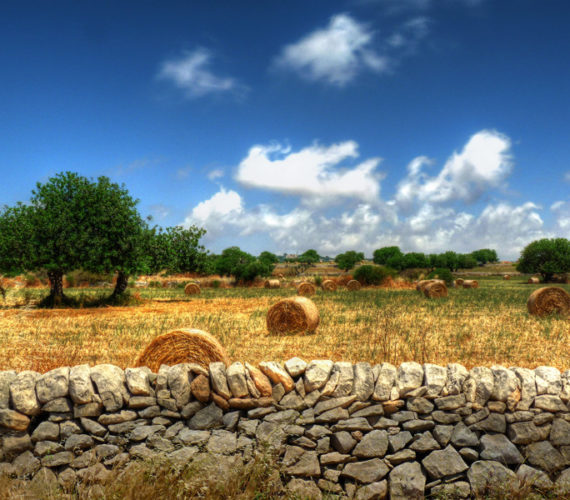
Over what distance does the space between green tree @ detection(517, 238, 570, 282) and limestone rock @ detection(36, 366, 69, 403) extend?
245ft

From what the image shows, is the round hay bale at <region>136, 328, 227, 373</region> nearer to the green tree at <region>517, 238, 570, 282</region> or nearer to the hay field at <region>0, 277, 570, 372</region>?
the hay field at <region>0, 277, 570, 372</region>

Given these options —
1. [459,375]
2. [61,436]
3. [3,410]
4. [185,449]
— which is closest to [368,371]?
[459,375]

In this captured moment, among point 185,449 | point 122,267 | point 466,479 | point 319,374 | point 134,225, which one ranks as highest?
point 134,225

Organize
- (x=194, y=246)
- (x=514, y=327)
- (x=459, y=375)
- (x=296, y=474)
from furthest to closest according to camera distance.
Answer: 1. (x=194, y=246)
2. (x=514, y=327)
3. (x=459, y=375)
4. (x=296, y=474)

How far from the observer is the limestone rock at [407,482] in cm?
598

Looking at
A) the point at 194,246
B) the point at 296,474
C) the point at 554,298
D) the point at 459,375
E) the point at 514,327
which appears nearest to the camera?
the point at 296,474

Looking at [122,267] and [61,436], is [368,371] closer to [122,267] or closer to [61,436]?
[61,436]

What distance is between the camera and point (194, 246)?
31.8 metres

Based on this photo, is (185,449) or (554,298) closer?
(185,449)

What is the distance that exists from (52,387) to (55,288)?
66.4 feet

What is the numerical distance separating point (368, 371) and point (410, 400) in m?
0.70

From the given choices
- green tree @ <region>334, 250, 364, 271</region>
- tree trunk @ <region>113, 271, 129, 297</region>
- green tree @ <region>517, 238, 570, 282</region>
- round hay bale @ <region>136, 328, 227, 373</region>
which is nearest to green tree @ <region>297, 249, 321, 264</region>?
green tree @ <region>334, 250, 364, 271</region>

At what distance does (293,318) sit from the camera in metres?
14.6

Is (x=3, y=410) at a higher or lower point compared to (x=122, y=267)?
lower
